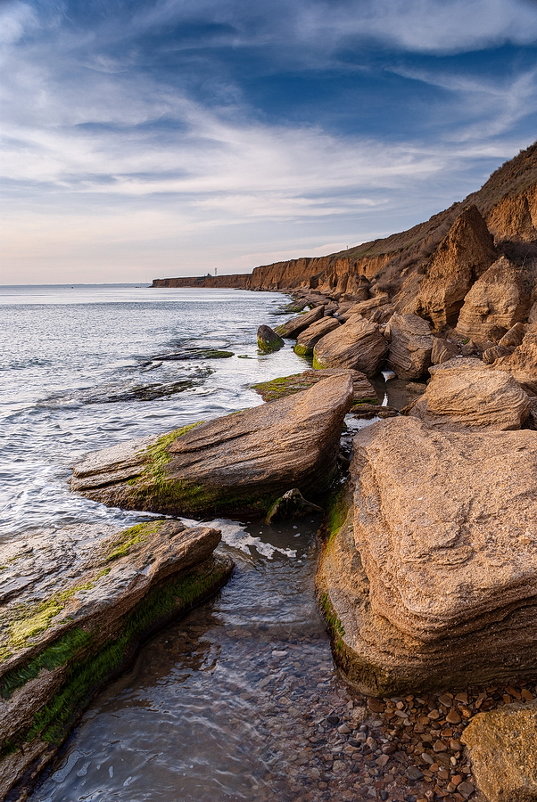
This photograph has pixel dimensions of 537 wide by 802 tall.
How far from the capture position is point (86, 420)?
630 inches

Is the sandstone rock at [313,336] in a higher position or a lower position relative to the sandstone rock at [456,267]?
lower

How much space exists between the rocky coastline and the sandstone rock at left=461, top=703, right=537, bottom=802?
0.05 feet

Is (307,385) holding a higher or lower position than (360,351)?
lower

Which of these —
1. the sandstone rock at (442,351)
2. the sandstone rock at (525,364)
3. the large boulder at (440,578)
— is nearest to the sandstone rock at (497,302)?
the sandstone rock at (442,351)

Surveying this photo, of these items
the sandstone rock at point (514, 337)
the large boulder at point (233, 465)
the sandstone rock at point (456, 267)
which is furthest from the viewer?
the sandstone rock at point (456, 267)

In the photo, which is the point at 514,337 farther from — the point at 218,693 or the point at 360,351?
the point at 218,693

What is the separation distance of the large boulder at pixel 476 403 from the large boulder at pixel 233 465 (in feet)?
7.33

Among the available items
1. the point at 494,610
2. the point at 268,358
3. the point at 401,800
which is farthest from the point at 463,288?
the point at 401,800

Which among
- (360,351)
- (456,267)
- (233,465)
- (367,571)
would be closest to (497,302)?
(456,267)

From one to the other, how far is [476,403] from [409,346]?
30.8 feet

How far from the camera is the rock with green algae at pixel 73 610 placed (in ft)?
14.9

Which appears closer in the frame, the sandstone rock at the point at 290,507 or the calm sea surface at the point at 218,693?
the calm sea surface at the point at 218,693

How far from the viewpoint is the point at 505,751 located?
13.2ft

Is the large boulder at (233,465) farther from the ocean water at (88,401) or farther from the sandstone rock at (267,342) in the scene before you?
the sandstone rock at (267,342)
